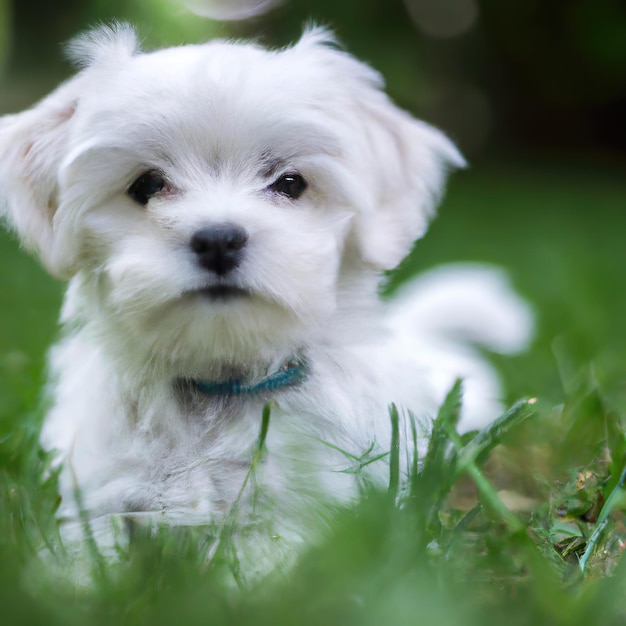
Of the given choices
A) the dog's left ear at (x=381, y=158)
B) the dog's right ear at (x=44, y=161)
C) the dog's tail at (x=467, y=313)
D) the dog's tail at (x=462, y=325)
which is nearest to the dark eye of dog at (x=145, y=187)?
the dog's right ear at (x=44, y=161)

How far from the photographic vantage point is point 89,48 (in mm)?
2873

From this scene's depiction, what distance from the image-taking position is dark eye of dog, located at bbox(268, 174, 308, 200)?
104 inches

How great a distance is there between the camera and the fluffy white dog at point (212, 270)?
2.31 m

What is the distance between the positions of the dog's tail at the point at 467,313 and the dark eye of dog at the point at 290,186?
63.7 inches

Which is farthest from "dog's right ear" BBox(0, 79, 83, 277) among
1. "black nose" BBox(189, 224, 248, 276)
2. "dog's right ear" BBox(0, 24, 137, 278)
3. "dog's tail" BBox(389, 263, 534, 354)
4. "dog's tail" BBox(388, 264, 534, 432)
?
"dog's tail" BBox(389, 263, 534, 354)

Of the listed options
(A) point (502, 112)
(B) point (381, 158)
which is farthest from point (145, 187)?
(A) point (502, 112)

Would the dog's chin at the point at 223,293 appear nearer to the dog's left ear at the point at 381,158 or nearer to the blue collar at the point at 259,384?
the blue collar at the point at 259,384

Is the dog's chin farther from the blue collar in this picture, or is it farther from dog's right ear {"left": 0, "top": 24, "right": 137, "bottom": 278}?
dog's right ear {"left": 0, "top": 24, "right": 137, "bottom": 278}

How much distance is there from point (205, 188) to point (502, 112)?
13.1 meters

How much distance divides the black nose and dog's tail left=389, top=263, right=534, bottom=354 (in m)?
1.99

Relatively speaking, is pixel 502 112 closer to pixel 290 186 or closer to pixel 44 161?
pixel 290 186

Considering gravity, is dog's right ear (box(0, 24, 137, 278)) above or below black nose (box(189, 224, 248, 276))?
below

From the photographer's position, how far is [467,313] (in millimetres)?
4246

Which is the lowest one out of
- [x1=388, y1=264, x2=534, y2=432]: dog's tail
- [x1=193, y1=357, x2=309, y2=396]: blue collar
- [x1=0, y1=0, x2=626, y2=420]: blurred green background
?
[x1=0, y1=0, x2=626, y2=420]: blurred green background
